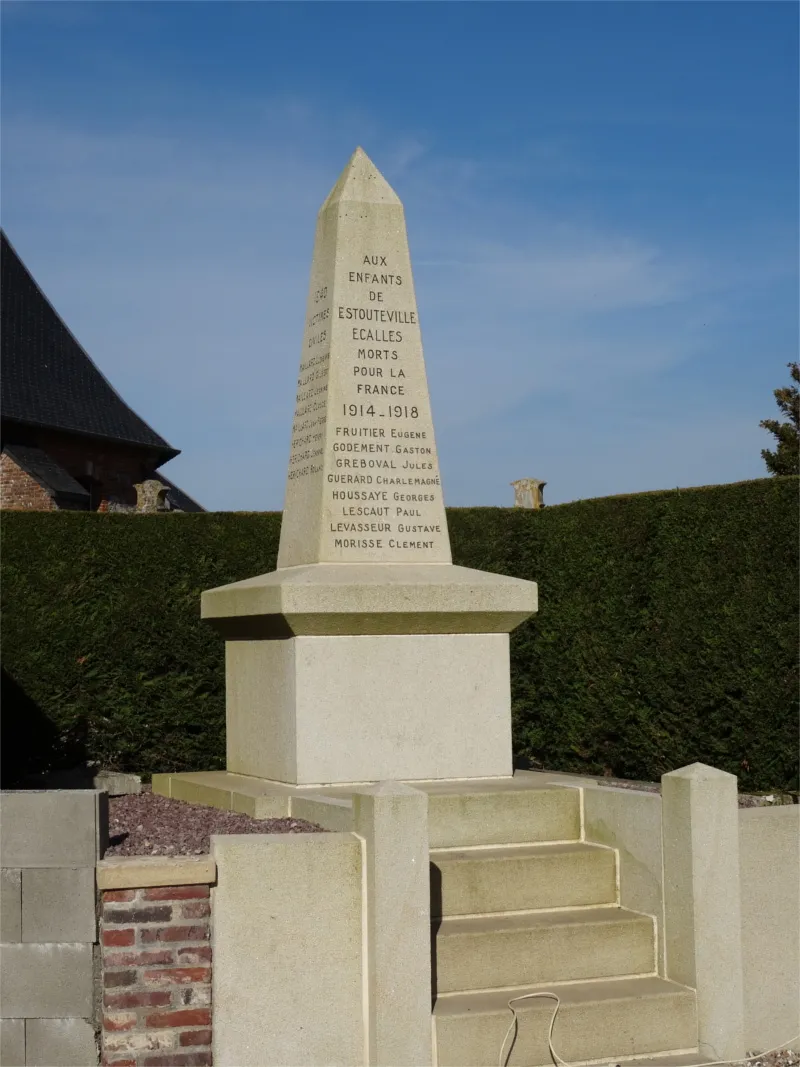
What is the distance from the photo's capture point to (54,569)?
11.6 metres

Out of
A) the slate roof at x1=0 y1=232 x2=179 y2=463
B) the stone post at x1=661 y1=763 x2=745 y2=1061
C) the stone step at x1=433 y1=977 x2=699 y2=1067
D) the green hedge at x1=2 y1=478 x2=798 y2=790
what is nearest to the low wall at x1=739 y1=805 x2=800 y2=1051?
the stone post at x1=661 y1=763 x2=745 y2=1061

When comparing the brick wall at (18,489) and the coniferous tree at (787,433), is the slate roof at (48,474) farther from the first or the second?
the coniferous tree at (787,433)

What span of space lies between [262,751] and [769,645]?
179 inches

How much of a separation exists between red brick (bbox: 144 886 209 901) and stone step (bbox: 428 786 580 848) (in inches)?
66.4

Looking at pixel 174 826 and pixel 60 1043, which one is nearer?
pixel 60 1043

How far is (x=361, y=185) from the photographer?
26.9 feet

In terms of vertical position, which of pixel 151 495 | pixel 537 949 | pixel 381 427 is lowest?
pixel 537 949

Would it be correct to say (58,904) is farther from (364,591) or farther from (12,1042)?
(364,591)

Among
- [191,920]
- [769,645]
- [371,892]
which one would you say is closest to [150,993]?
[191,920]

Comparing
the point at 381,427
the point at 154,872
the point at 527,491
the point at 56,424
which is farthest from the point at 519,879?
the point at 56,424

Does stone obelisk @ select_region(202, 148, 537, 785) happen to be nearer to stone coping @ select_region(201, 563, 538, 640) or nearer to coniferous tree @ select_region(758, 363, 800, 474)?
stone coping @ select_region(201, 563, 538, 640)

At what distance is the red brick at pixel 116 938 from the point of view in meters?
5.12

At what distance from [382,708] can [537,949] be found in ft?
6.26

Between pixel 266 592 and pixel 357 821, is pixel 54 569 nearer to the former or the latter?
pixel 266 592
